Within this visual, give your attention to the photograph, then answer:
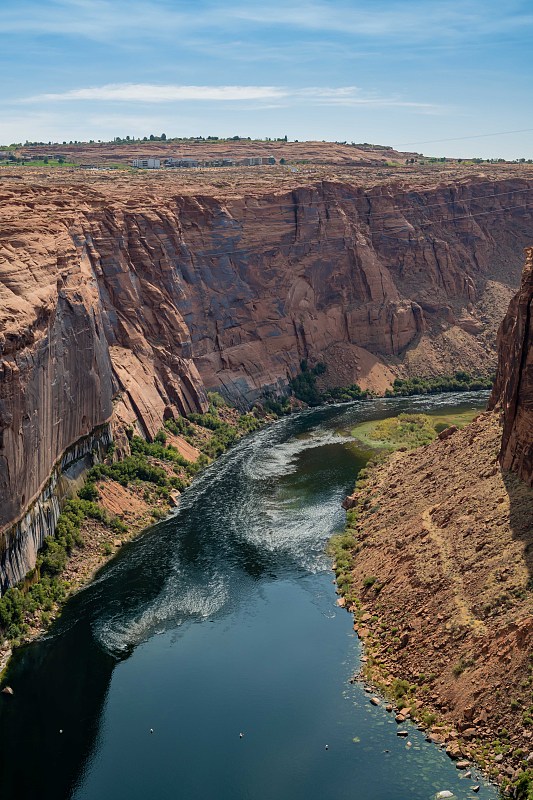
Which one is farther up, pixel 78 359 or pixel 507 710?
pixel 78 359

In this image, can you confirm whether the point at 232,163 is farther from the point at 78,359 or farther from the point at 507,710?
the point at 507,710

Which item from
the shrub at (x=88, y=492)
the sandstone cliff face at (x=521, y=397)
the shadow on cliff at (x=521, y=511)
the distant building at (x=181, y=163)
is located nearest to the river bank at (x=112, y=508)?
the shrub at (x=88, y=492)

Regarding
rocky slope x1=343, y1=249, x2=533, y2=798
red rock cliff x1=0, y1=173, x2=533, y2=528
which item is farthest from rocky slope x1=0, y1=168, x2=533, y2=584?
rocky slope x1=343, y1=249, x2=533, y2=798

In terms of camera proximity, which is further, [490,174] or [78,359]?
[490,174]

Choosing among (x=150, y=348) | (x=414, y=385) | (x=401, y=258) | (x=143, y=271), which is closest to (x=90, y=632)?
(x=150, y=348)

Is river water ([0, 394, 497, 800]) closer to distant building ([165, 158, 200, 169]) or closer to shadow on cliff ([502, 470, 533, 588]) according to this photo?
shadow on cliff ([502, 470, 533, 588])

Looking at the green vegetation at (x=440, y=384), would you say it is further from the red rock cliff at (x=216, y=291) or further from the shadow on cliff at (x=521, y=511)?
the shadow on cliff at (x=521, y=511)

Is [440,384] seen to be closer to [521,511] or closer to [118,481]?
[118,481]
